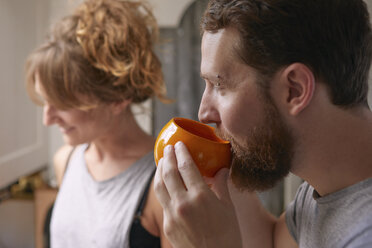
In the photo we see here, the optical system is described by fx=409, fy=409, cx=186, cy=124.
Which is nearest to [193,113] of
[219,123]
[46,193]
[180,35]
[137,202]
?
[180,35]

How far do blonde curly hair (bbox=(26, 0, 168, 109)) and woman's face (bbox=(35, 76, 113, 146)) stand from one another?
0.09 ft

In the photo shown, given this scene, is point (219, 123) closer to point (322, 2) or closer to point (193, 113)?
point (322, 2)

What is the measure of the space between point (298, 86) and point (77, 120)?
2.32 ft

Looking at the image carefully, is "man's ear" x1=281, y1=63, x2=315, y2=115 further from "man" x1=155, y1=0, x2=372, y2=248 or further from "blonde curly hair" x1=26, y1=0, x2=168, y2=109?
"blonde curly hair" x1=26, y1=0, x2=168, y2=109

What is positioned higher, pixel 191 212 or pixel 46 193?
pixel 191 212

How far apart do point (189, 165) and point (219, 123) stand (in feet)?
0.31

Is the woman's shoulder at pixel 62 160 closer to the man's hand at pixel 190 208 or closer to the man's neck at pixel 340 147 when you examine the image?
the man's hand at pixel 190 208

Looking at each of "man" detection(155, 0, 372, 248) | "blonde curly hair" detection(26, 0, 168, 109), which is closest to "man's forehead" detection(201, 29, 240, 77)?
"man" detection(155, 0, 372, 248)

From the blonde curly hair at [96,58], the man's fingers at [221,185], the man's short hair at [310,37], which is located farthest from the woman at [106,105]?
the man's short hair at [310,37]

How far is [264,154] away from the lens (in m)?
0.70

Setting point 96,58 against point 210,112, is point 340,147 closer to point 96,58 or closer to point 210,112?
point 210,112

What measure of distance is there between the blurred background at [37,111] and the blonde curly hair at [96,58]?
0.62 metres

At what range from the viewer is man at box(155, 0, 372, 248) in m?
0.64

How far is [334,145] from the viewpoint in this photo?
664mm
